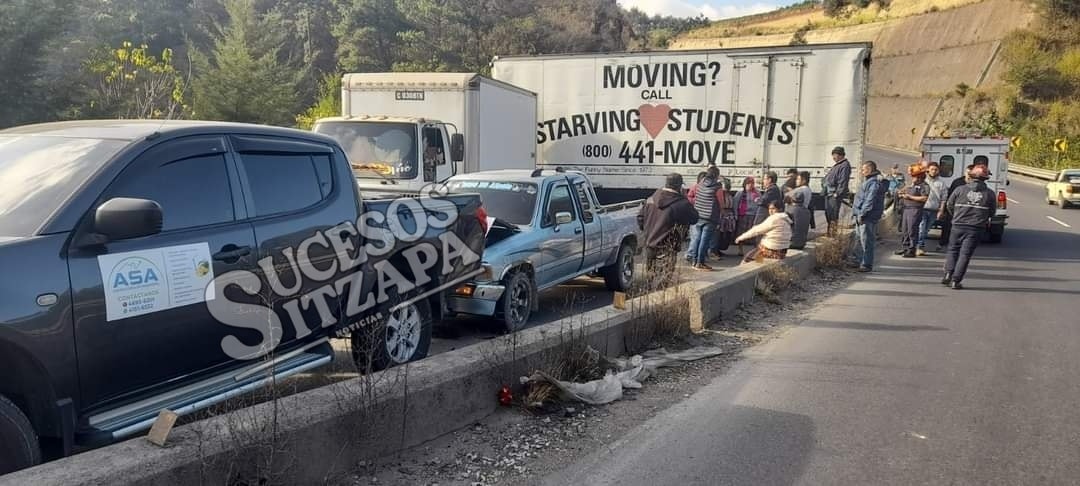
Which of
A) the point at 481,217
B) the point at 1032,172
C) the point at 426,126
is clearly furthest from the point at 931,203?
the point at 1032,172

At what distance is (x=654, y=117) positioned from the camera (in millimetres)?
15992

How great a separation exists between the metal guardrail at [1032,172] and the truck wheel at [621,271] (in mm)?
36917

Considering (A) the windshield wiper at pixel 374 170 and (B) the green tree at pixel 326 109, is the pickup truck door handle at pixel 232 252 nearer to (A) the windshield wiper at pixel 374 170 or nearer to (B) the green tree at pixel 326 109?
(A) the windshield wiper at pixel 374 170

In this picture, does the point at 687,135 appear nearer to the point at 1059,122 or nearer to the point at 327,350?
the point at 327,350

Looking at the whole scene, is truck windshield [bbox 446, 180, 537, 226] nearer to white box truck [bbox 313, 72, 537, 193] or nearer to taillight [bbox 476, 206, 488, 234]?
taillight [bbox 476, 206, 488, 234]

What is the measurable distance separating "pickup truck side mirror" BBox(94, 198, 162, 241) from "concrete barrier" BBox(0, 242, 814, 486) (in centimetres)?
95

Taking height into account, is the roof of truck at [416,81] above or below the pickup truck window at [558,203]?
above

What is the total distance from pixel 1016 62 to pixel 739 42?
40784 millimetres

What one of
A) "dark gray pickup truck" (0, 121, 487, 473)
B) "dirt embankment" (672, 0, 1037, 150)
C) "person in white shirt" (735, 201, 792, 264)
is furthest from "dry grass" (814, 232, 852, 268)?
"dirt embankment" (672, 0, 1037, 150)

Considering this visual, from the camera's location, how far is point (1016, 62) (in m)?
58.0

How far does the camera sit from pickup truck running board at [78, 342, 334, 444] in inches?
142

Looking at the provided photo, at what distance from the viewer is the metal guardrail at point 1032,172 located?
40819mm

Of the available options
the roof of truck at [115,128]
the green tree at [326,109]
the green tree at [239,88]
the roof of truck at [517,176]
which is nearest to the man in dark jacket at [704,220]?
the roof of truck at [517,176]

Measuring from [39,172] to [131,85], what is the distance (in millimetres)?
20957
